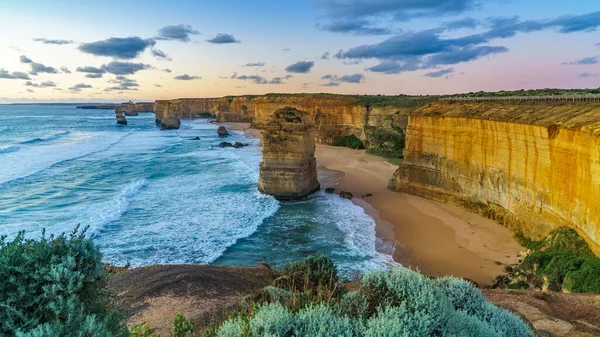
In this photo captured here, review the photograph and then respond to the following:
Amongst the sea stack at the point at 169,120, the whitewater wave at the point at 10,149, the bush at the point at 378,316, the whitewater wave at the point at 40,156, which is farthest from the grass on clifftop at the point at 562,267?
the sea stack at the point at 169,120

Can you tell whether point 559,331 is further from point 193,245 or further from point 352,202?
point 352,202

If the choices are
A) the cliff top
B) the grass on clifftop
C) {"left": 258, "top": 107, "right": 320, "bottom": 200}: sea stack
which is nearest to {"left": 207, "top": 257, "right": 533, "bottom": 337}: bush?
the grass on clifftop

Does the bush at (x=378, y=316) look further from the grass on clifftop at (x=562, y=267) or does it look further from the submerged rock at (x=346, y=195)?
the submerged rock at (x=346, y=195)

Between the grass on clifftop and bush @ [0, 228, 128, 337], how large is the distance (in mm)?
13459

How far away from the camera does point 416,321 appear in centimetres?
502

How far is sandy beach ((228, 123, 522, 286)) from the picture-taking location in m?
16.8

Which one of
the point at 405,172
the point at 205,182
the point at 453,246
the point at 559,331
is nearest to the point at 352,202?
the point at 405,172

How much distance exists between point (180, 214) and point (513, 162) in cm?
1962

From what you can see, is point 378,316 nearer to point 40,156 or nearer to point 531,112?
point 531,112

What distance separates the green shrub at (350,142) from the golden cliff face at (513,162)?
2611 cm

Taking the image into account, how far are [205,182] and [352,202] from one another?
13340 mm

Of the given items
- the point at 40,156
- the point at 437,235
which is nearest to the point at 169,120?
the point at 40,156

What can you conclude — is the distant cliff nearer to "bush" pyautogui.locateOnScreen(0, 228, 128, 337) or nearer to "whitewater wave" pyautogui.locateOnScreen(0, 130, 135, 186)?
"whitewater wave" pyautogui.locateOnScreen(0, 130, 135, 186)

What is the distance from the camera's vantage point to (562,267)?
42.7 ft
